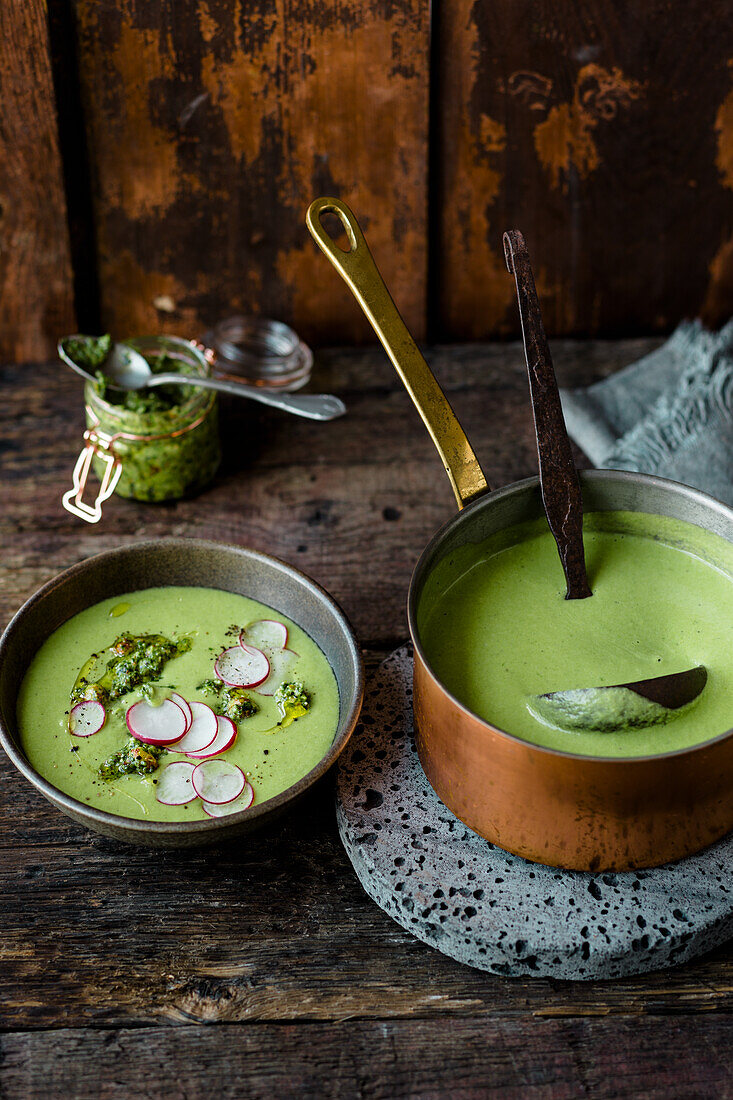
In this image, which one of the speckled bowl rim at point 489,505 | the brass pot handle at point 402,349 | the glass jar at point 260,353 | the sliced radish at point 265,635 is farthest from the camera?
the glass jar at point 260,353

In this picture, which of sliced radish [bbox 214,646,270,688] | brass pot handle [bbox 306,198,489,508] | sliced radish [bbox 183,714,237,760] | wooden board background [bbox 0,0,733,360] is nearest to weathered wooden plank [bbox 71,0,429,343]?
wooden board background [bbox 0,0,733,360]

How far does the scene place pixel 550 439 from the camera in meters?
1.07

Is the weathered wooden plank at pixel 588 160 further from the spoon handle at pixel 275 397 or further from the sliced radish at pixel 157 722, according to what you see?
the sliced radish at pixel 157 722

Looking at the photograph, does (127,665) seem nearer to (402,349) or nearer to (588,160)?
(402,349)

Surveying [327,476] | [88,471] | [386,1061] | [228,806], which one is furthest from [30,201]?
[386,1061]

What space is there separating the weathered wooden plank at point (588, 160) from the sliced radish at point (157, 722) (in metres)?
0.93

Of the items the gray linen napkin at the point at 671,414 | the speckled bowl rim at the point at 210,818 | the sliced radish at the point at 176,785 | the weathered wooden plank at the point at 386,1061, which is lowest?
the weathered wooden plank at the point at 386,1061

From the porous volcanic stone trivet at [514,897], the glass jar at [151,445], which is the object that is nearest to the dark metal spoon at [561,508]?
the porous volcanic stone trivet at [514,897]

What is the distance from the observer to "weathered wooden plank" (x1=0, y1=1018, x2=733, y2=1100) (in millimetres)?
913

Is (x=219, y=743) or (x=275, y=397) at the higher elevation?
(x=275, y=397)

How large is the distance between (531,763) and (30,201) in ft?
3.78

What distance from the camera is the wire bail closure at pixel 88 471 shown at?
1.39m

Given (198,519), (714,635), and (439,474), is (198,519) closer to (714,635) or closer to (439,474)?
(439,474)

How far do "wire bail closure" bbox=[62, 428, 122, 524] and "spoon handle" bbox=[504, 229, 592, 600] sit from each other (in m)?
0.60
